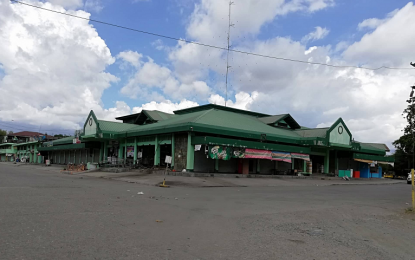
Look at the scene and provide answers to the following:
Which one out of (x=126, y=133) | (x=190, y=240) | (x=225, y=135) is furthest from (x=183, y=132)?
(x=190, y=240)

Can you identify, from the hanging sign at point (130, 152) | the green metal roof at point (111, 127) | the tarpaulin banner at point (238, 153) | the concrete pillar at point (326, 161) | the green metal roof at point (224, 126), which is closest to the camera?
the green metal roof at point (224, 126)

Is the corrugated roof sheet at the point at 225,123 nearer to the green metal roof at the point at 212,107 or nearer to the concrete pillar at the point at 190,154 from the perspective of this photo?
the green metal roof at the point at 212,107

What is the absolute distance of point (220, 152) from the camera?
100 feet

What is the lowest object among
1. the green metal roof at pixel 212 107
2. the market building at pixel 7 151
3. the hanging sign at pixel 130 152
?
the market building at pixel 7 151

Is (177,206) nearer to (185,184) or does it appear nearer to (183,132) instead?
(185,184)

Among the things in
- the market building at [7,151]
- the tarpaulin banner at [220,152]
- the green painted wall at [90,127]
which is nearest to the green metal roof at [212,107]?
the tarpaulin banner at [220,152]

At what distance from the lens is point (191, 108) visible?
140 ft

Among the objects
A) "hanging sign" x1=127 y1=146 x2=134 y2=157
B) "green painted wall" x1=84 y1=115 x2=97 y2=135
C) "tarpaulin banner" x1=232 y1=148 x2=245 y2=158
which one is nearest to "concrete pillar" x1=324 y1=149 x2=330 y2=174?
"tarpaulin banner" x1=232 y1=148 x2=245 y2=158

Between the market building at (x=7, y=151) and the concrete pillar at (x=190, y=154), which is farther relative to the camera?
the market building at (x=7, y=151)

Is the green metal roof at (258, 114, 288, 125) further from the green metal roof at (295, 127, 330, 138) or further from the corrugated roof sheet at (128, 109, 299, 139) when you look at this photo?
the green metal roof at (295, 127, 330, 138)

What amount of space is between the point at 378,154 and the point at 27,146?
81.0 metres

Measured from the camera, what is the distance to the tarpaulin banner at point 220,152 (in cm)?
2989

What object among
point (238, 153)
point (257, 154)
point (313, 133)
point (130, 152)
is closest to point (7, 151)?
point (130, 152)

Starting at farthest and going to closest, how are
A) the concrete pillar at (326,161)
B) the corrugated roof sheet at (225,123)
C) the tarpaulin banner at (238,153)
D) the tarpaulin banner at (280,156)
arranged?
the concrete pillar at (326,161) < the tarpaulin banner at (280,156) < the corrugated roof sheet at (225,123) < the tarpaulin banner at (238,153)
